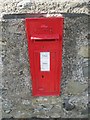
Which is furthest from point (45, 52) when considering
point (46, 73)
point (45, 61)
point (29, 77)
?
point (29, 77)

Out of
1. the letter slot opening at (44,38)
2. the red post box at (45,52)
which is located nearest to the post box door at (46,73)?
the red post box at (45,52)

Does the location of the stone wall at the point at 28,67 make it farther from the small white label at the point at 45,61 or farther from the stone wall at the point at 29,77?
the small white label at the point at 45,61

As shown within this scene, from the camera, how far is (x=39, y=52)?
10.2ft

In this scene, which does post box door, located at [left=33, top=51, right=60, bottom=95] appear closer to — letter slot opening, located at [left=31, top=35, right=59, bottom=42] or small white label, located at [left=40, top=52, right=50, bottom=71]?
small white label, located at [left=40, top=52, right=50, bottom=71]

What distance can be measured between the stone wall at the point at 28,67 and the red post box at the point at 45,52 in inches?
3.2

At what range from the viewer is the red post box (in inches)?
120

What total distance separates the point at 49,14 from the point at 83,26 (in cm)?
32

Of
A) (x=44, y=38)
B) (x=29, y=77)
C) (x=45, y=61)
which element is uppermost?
(x=44, y=38)

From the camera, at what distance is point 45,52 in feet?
10.2

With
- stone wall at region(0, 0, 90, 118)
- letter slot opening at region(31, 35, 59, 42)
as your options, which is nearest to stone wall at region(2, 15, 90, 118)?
stone wall at region(0, 0, 90, 118)

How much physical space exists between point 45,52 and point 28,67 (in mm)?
240

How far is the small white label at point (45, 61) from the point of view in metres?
3.11

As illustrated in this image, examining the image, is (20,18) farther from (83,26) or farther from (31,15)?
(83,26)

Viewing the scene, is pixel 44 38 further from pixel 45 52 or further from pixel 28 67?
pixel 28 67
